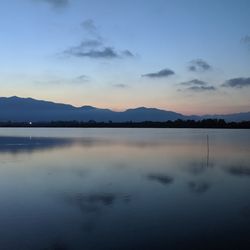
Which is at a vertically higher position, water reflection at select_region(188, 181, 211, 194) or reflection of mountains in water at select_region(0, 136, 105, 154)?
reflection of mountains in water at select_region(0, 136, 105, 154)

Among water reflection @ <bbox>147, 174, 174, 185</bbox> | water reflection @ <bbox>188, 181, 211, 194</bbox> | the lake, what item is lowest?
water reflection @ <bbox>188, 181, 211, 194</bbox>

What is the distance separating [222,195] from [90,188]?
4.16 metres

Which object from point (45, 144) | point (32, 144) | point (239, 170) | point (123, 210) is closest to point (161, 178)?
point (239, 170)

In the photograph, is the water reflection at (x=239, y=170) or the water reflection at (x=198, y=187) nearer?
the water reflection at (x=198, y=187)

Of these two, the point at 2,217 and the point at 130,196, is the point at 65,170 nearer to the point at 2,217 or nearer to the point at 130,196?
the point at 130,196

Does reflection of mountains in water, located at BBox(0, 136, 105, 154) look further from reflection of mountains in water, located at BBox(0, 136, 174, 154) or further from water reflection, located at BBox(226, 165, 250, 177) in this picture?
water reflection, located at BBox(226, 165, 250, 177)

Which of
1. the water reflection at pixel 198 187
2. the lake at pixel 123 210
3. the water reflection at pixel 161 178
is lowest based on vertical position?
the water reflection at pixel 198 187

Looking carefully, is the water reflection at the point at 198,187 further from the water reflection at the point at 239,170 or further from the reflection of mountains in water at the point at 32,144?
the reflection of mountains in water at the point at 32,144

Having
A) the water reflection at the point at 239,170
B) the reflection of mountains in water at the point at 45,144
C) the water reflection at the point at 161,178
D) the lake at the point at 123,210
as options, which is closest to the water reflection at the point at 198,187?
the lake at the point at 123,210

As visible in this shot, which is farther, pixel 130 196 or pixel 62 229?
pixel 130 196

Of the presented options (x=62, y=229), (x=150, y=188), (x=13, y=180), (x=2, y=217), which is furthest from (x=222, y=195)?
(x=13, y=180)

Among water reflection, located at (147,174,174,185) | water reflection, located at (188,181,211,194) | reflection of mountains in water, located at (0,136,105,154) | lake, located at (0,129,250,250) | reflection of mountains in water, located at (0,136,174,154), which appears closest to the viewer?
lake, located at (0,129,250,250)

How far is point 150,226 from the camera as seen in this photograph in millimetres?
7195

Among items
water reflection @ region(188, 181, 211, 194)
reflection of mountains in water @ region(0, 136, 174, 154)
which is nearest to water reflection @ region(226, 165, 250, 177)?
water reflection @ region(188, 181, 211, 194)
